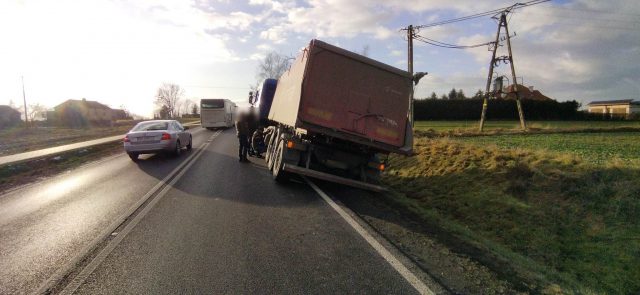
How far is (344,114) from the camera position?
8703 mm

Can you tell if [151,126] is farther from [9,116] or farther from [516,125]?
[9,116]

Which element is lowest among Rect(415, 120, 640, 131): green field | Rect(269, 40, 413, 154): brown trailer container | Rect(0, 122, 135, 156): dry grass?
Rect(0, 122, 135, 156): dry grass

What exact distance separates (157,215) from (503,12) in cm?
2253

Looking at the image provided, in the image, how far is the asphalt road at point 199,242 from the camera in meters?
4.18

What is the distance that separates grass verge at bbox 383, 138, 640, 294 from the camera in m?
5.52

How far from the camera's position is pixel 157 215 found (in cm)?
690

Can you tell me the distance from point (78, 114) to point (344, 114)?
7994cm

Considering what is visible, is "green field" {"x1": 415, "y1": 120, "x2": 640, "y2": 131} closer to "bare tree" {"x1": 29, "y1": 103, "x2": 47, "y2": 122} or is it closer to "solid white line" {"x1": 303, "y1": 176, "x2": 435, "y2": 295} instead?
"solid white line" {"x1": 303, "y1": 176, "x2": 435, "y2": 295}

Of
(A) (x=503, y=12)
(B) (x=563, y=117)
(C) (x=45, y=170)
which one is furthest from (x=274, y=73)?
(C) (x=45, y=170)

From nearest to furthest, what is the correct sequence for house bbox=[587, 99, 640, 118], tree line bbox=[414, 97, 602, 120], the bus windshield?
the bus windshield
tree line bbox=[414, 97, 602, 120]
house bbox=[587, 99, 640, 118]

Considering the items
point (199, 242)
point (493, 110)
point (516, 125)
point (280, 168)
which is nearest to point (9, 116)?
point (493, 110)

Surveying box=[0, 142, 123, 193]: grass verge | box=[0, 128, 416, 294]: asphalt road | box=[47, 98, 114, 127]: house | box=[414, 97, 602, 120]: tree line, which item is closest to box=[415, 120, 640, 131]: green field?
box=[414, 97, 602, 120]: tree line

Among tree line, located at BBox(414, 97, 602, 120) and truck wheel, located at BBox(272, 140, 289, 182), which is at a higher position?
tree line, located at BBox(414, 97, 602, 120)

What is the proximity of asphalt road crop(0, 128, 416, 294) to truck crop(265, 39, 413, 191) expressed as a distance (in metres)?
0.91
